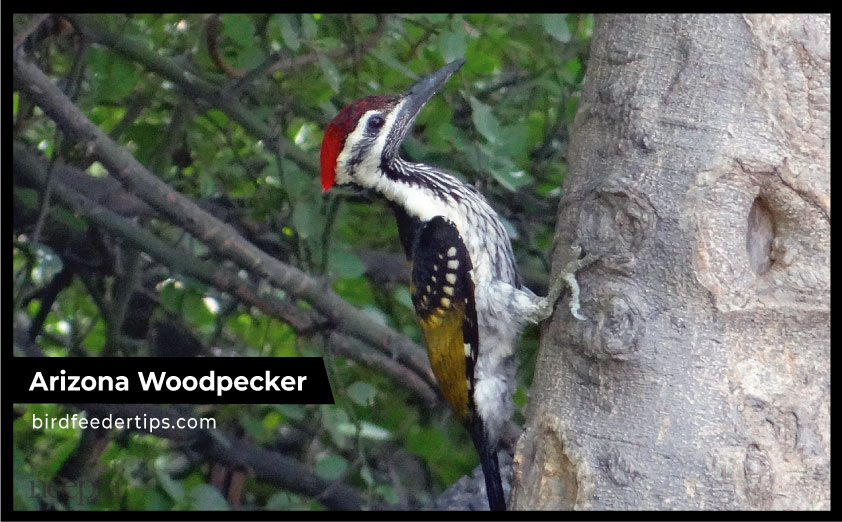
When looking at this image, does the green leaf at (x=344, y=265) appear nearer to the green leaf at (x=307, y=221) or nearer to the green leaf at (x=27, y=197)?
the green leaf at (x=307, y=221)

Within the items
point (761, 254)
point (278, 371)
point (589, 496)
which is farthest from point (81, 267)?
point (761, 254)

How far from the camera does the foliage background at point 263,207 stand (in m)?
2.25

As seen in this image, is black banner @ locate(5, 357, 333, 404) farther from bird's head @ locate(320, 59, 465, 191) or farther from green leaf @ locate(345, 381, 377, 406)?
bird's head @ locate(320, 59, 465, 191)

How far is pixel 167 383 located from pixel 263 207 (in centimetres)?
56

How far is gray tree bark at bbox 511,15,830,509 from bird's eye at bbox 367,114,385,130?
2.28 feet

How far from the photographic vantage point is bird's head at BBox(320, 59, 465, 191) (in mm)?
2039

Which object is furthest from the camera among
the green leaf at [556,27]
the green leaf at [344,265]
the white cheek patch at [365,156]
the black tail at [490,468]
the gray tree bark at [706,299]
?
the green leaf at [344,265]

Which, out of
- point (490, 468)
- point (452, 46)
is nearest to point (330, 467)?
point (490, 468)

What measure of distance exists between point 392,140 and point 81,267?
1.07m

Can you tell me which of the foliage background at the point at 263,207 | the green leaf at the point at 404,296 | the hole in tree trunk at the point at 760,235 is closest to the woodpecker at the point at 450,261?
the foliage background at the point at 263,207

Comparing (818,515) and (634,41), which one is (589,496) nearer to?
(818,515)

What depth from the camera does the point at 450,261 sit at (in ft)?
6.71

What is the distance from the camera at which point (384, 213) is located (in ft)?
8.98

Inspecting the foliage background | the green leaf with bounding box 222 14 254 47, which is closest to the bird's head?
the foliage background
